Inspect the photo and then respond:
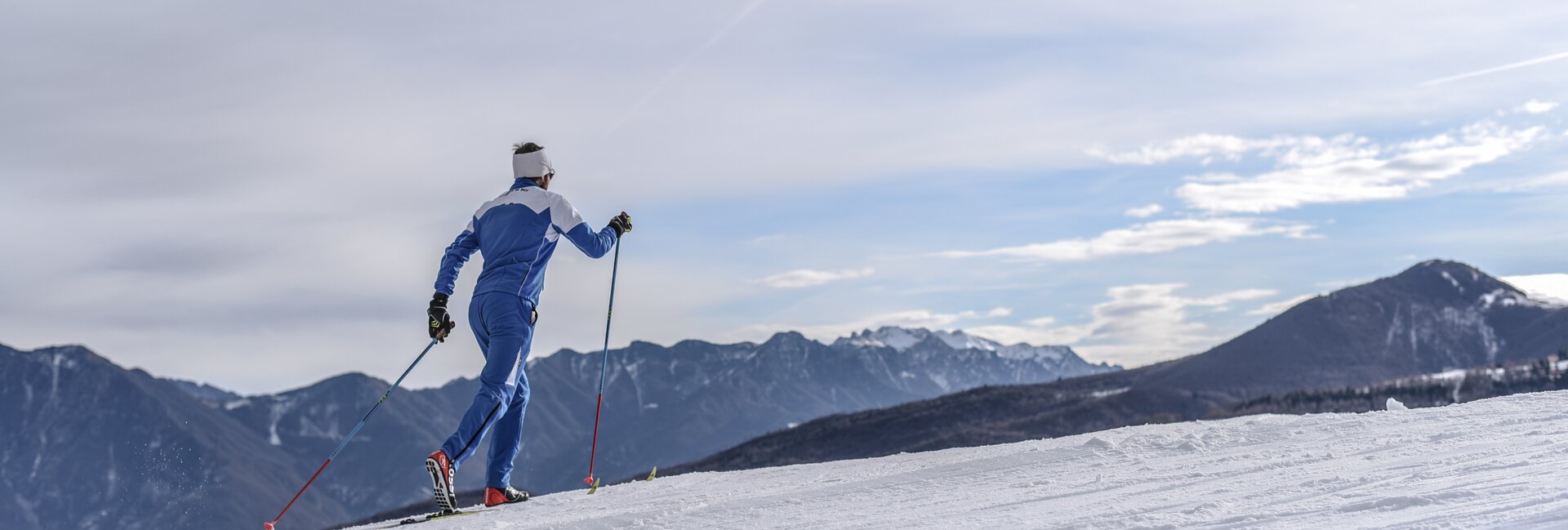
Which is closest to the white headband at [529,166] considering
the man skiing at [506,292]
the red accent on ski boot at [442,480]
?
the man skiing at [506,292]

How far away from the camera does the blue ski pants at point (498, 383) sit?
8602 millimetres

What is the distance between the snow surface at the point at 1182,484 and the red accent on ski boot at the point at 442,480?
0.50 m

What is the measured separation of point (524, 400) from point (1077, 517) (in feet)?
16.4

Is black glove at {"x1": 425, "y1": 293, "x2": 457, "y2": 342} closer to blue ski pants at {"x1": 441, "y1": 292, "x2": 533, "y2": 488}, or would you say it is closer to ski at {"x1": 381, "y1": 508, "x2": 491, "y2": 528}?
blue ski pants at {"x1": 441, "y1": 292, "x2": 533, "y2": 488}

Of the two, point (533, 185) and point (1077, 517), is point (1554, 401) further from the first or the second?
point (533, 185)

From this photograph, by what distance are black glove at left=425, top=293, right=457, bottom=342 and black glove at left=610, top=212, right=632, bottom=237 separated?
1455 millimetres

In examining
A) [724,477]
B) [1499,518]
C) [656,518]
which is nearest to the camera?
[1499,518]

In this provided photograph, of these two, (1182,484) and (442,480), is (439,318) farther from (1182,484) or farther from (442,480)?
(1182,484)

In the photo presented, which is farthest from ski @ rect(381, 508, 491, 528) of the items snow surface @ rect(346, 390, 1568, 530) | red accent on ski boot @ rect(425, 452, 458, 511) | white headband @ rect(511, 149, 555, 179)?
white headband @ rect(511, 149, 555, 179)

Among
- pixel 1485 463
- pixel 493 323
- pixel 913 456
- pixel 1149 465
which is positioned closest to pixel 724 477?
pixel 913 456

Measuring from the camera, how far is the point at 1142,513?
18.9ft

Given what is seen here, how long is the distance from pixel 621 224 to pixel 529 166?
889 mm

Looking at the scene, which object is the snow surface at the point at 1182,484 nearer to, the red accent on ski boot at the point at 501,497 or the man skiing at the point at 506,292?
the red accent on ski boot at the point at 501,497

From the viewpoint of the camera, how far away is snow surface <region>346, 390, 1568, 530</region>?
541cm
